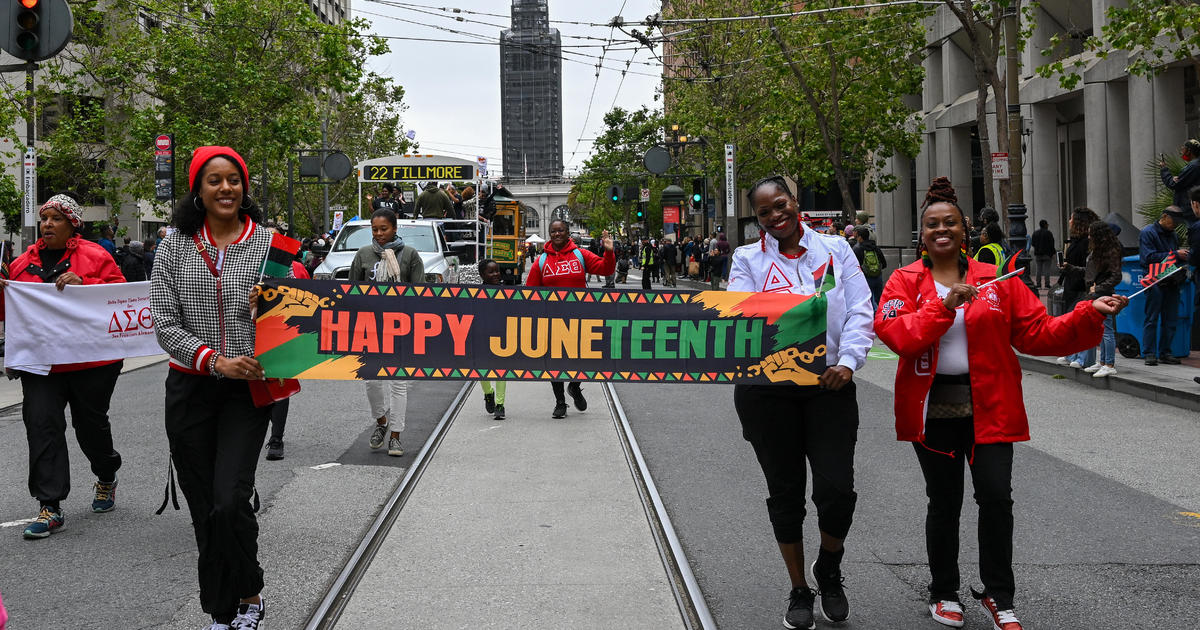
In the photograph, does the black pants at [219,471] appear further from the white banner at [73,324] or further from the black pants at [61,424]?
the black pants at [61,424]

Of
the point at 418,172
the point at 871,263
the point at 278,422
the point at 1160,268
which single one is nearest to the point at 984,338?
the point at 278,422

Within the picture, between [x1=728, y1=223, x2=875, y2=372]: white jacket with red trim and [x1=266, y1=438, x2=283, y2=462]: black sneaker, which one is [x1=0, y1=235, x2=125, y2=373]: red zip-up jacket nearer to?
[x1=266, y1=438, x2=283, y2=462]: black sneaker

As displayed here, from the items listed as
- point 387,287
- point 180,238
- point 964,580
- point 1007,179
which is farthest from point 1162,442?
point 1007,179

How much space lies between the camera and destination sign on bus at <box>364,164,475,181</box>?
862 inches

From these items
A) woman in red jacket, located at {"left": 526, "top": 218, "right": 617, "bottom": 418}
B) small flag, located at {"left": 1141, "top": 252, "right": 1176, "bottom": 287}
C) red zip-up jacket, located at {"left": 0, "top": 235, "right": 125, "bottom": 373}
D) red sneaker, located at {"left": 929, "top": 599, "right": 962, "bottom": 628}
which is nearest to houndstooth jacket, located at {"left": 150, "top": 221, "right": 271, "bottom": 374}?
red zip-up jacket, located at {"left": 0, "top": 235, "right": 125, "bottom": 373}

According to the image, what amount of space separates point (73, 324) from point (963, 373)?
4.88 m

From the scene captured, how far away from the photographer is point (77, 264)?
6715mm

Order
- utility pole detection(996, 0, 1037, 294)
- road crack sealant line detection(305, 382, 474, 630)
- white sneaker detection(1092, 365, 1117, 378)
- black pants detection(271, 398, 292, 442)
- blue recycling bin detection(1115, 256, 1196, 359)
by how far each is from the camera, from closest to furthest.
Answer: road crack sealant line detection(305, 382, 474, 630), black pants detection(271, 398, 292, 442), white sneaker detection(1092, 365, 1117, 378), blue recycling bin detection(1115, 256, 1196, 359), utility pole detection(996, 0, 1037, 294)

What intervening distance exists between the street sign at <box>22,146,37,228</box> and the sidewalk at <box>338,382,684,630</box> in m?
8.94

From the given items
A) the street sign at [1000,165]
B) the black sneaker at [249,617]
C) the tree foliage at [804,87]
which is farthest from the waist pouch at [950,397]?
the tree foliage at [804,87]

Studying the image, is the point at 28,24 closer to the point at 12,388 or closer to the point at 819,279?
the point at 12,388

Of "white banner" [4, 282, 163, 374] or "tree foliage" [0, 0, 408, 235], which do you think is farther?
"tree foliage" [0, 0, 408, 235]

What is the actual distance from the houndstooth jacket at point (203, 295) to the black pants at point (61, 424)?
234cm

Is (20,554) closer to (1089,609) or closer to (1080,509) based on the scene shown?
(1089,609)
